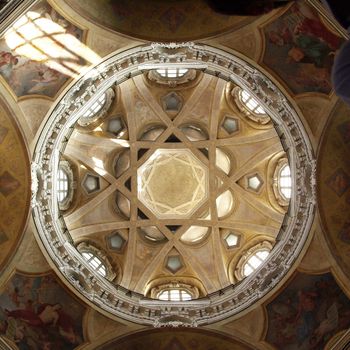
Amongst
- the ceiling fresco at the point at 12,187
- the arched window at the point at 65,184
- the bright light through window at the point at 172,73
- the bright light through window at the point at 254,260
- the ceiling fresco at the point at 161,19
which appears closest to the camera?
the ceiling fresco at the point at 161,19

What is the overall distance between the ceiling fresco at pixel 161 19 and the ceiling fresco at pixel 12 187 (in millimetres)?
3522

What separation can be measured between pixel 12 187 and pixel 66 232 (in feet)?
8.13

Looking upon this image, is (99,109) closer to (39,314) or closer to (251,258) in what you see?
(251,258)

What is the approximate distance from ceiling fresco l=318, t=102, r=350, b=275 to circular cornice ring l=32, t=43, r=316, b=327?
1.03ft

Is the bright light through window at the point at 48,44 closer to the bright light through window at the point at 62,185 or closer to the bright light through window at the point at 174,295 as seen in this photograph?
the bright light through window at the point at 62,185

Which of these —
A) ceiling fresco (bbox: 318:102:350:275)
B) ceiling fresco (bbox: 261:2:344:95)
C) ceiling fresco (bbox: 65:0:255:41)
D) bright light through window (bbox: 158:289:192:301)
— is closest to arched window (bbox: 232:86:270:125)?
ceiling fresco (bbox: 261:2:344:95)

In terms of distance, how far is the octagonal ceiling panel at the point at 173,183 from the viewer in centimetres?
2272

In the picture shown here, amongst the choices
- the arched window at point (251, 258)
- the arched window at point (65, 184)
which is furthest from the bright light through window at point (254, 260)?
the arched window at point (65, 184)

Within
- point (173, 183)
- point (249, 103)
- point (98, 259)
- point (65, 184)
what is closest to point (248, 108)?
point (249, 103)

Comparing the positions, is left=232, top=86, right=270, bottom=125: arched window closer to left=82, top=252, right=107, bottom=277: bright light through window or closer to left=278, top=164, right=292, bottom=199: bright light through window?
left=278, top=164, right=292, bottom=199: bright light through window

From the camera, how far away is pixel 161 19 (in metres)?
14.7

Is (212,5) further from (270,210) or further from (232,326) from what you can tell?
(270,210)

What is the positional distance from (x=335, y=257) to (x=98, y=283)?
666 cm

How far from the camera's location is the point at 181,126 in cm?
2195
